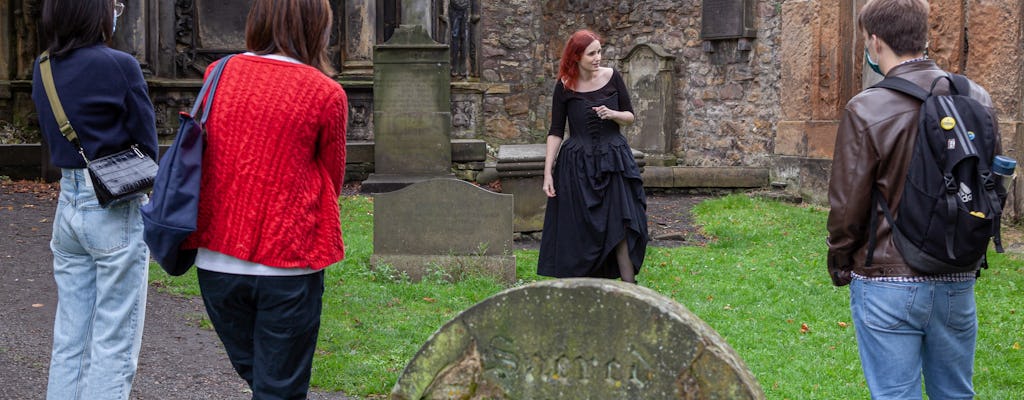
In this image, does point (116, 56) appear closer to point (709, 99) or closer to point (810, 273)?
point (810, 273)

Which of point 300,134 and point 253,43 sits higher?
point 253,43

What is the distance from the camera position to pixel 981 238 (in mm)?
2756

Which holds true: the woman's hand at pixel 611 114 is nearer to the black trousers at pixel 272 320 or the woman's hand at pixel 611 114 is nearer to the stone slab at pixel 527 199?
the black trousers at pixel 272 320

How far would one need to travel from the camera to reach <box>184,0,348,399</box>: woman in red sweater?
9.46 ft

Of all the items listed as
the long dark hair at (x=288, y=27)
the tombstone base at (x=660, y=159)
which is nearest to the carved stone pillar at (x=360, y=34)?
the tombstone base at (x=660, y=159)

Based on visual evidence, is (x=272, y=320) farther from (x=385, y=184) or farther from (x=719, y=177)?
(x=719, y=177)

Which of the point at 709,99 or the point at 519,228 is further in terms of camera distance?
the point at 709,99

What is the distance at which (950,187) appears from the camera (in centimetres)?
273

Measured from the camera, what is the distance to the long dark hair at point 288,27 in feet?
9.68

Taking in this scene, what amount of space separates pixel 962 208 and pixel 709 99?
47.3 ft

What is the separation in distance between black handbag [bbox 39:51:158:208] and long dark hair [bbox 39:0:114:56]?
0.28 ft

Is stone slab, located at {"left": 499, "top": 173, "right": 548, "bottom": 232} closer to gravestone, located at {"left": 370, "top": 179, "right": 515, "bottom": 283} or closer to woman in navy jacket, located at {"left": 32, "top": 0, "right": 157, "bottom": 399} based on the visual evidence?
gravestone, located at {"left": 370, "top": 179, "right": 515, "bottom": 283}

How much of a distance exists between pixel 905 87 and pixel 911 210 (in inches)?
13.6

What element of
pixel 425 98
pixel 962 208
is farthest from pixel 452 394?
pixel 425 98
